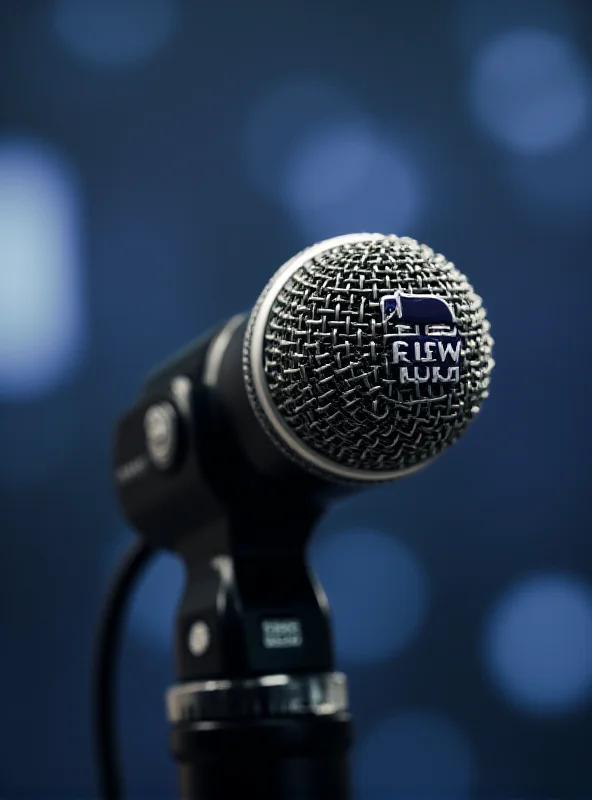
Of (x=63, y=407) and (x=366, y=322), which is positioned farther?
(x=63, y=407)

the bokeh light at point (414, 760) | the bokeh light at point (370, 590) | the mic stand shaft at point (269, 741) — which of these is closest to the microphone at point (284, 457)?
the mic stand shaft at point (269, 741)

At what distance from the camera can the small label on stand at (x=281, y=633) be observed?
70 centimetres

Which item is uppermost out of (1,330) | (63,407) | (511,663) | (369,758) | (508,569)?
(1,330)

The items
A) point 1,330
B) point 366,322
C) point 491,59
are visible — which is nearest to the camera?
point 366,322

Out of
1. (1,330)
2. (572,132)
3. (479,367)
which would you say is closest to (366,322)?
(479,367)

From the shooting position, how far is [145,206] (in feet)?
6.93

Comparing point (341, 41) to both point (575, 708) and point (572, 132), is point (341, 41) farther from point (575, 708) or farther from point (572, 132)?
point (575, 708)

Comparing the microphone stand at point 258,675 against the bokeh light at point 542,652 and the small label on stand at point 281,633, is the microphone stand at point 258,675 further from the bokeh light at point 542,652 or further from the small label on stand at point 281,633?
the bokeh light at point 542,652

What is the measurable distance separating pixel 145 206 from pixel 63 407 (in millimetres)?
422

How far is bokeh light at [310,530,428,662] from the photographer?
2.02 m

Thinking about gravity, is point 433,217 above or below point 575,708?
above

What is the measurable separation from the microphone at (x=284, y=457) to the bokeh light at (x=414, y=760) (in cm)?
135

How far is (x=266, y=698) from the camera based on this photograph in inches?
26.7

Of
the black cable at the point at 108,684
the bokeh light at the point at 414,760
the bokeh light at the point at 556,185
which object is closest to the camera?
the black cable at the point at 108,684
